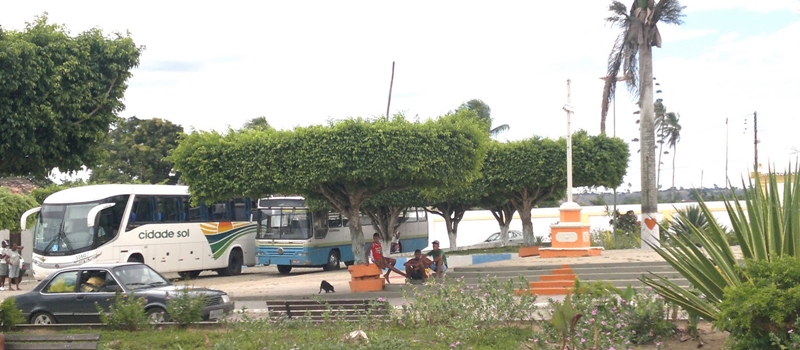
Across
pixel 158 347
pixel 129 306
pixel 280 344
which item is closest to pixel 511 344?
pixel 280 344

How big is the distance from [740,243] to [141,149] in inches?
1644

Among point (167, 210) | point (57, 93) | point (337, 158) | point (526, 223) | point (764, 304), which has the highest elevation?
point (57, 93)

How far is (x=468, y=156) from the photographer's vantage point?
68.1 ft

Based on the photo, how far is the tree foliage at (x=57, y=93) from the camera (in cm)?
1268

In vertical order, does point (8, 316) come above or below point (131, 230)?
below

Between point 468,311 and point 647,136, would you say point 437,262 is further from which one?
point 647,136

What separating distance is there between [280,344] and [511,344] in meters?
2.67

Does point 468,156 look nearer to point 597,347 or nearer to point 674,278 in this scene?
point 674,278

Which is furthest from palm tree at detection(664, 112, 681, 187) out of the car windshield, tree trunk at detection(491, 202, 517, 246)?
the car windshield

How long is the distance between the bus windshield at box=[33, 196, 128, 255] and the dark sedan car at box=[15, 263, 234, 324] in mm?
10816

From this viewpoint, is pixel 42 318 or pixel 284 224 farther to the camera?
Answer: pixel 284 224

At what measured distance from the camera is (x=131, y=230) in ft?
87.1

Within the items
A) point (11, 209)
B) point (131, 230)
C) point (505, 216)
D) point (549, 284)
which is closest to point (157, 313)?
point (549, 284)

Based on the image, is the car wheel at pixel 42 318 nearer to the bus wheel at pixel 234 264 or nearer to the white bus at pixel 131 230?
the white bus at pixel 131 230
